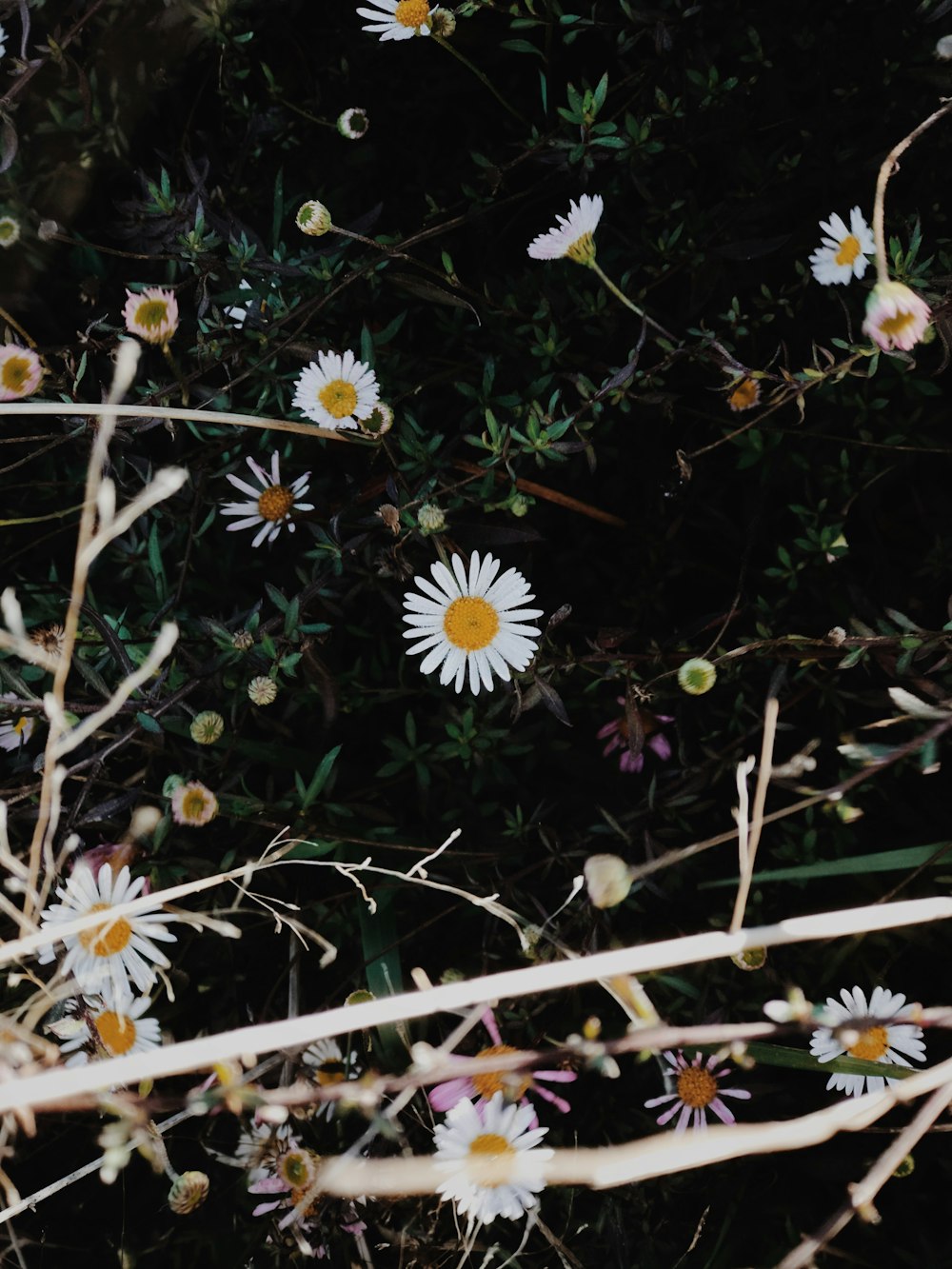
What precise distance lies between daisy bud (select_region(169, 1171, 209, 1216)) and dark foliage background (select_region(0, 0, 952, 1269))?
17 cm

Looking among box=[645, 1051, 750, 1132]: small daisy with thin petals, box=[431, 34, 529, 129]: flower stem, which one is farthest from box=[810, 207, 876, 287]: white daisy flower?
box=[645, 1051, 750, 1132]: small daisy with thin petals

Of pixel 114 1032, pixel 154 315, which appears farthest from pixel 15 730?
pixel 154 315

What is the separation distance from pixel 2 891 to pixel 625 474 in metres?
1.04

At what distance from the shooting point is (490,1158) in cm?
100

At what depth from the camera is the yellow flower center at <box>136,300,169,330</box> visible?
1.18 metres

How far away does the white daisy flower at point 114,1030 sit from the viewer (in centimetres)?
110

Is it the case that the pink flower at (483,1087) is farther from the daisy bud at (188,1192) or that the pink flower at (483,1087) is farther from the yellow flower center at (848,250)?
the yellow flower center at (848,250)

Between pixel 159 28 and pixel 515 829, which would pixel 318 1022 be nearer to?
pixel 515 829

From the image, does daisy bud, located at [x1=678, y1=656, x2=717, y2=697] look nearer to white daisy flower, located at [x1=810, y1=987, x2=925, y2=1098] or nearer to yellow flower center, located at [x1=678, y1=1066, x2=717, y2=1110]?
white daisy flower, located at [x1=810, y1=987, x2=925, y2=1098]

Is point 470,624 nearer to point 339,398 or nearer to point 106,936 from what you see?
point 339,398

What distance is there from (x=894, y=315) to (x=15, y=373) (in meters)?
1.03

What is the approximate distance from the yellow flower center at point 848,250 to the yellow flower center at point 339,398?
1.95 feet

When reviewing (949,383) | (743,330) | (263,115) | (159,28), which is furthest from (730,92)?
(159,28)

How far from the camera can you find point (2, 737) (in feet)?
4.20
